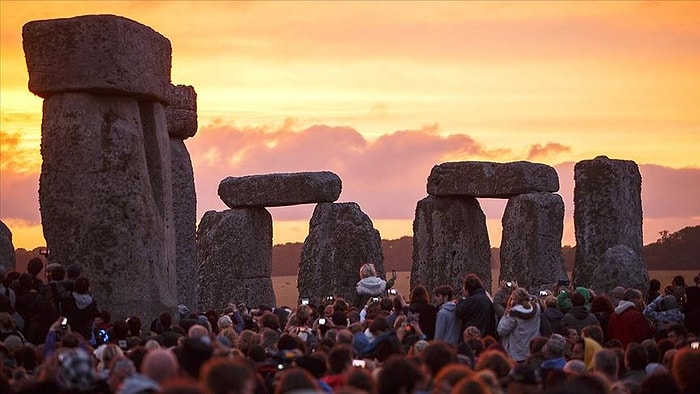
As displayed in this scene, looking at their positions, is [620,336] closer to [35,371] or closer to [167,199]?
[167,199]

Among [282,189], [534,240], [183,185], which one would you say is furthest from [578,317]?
[282,189]

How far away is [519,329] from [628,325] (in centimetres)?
115

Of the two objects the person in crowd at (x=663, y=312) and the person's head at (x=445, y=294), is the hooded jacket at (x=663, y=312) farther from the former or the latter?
the person's head at (x=445, y=294)

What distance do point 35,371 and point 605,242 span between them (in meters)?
18.6

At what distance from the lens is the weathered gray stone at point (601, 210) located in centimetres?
2791

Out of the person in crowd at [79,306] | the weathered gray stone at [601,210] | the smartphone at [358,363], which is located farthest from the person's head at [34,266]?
the weathered gray stone at [601,210]

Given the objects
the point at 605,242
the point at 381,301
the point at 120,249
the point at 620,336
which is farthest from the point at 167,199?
the point at 605,242

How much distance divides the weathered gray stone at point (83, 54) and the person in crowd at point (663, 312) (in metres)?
5.91

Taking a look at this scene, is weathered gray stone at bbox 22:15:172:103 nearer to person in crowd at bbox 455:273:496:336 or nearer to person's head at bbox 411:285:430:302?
person's head at bbox 411:285:430:302

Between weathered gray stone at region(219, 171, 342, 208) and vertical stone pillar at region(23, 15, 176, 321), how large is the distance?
14.1 meters

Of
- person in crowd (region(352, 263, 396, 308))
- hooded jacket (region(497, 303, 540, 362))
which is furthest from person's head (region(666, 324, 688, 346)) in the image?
person in crowd (region(352, 263, 396, 308))

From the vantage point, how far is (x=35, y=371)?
1065cm

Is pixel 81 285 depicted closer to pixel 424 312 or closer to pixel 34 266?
pixel 34 266

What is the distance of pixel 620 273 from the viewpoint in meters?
22.7
